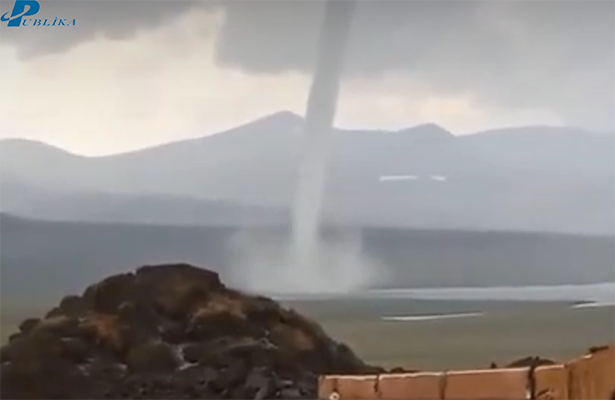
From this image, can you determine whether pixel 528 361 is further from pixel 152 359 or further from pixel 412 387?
pixel 412 387

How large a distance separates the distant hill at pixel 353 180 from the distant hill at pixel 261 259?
25 mm

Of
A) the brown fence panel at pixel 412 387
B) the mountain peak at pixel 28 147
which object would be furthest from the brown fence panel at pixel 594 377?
the mountain peak at pixel 28 147

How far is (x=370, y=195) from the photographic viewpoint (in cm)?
174

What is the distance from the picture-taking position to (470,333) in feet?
5.48

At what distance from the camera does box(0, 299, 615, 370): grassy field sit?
1646mm

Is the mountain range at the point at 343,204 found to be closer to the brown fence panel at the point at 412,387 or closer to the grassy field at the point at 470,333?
the grassy field at the point at 470,333

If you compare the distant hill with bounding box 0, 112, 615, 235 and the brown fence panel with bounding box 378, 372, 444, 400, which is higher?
the distant hill with bounding box 0, 112, 615, 235

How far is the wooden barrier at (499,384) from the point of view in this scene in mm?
742

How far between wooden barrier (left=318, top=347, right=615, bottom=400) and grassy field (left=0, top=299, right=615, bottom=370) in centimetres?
76

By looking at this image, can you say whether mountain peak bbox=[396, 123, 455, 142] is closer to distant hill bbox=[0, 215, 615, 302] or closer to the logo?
distant hill bbox=[0, 215, 615, 302]

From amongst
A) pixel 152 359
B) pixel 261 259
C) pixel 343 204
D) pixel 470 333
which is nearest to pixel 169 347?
pixel 152 359

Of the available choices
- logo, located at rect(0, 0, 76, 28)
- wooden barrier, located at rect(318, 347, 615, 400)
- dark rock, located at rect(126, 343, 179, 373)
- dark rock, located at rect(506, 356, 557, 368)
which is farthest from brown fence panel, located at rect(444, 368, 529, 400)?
logo, located at rect(0, 0, 76, 28)

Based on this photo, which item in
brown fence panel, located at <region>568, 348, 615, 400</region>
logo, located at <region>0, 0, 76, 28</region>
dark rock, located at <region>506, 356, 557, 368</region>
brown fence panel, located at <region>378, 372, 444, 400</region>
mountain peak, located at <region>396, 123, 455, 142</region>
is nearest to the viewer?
brown fence panel, located at <region>568, 348, 615, 400</region>

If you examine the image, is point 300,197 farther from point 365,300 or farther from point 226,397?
point 226,397
